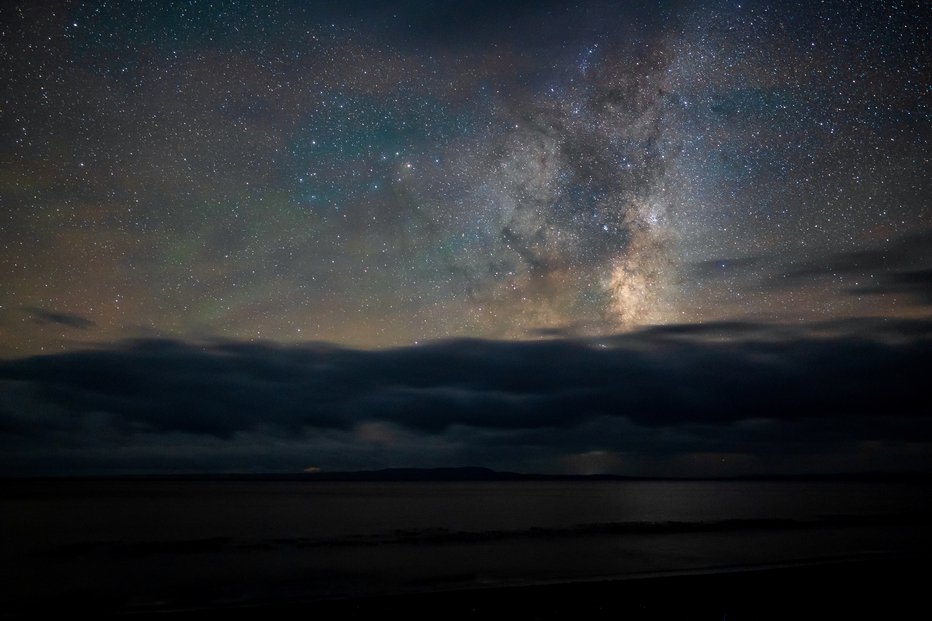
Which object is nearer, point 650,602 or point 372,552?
point 650,602

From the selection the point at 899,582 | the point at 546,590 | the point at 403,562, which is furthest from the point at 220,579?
the point at 899,582

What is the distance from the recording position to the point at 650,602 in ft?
51.6

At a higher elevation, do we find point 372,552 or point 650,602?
point 650,602

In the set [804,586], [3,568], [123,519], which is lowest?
[123,519]

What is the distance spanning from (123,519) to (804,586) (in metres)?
57.2

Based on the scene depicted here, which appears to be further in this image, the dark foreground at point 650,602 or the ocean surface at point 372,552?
the ocean surface at point 372,552

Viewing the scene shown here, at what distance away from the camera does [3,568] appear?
88.2 ft

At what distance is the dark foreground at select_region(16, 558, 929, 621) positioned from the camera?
14828 mm

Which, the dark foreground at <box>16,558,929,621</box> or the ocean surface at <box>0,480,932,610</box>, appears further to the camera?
the ocean surface at <box>0,480,932,610</box>

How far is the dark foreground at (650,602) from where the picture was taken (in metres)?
14.8

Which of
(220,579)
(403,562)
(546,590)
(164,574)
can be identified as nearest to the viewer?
→ (546,590)

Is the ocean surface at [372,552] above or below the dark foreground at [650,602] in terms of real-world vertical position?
below

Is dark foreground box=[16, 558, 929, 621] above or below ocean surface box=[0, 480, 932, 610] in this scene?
above

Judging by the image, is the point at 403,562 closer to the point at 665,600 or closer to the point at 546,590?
the point at 546,590
